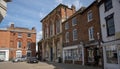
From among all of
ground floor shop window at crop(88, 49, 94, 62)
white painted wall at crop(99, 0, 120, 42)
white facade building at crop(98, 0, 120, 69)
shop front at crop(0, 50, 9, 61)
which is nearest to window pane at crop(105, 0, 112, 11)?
white facade building at crop(98, 0, 120, 69)

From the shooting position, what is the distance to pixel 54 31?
39719mm

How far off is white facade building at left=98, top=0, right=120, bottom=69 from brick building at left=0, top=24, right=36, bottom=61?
3827 centimetres

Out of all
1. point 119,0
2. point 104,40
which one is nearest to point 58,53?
point 104,40

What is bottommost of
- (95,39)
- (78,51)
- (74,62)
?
(74,62)

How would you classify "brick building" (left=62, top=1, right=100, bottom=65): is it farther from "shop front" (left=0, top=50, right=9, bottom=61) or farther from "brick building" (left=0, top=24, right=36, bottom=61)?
"shop front" (left=0, top=50, right=9, bottom=61)

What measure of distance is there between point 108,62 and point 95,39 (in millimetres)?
4510

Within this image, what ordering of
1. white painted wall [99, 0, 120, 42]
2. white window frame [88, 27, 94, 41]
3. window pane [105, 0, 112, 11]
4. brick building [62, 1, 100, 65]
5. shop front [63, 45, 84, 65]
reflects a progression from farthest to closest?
1. shop front [63, 45, 84, 65]
2. white window frame [88, 27, 94, 41]
3. brick building [62, 1, 100, 65]
4. window pane [105, 0, 112, 11]
5. white painted wall [99, 0, 120, 42]

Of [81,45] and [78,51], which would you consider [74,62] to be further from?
[81,45]

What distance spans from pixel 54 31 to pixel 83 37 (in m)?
15.1

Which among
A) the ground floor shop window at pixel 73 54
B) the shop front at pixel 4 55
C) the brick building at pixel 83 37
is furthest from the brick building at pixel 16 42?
the ground floor shop window at pixel 73 54

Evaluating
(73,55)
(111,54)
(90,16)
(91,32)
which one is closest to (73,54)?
(73,55)

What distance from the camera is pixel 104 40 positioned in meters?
19.2

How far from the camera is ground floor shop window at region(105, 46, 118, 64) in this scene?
17172 mm

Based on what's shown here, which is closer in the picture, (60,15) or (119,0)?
(119,0)
